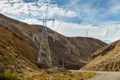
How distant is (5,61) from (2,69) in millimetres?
4698

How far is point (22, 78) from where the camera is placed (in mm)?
25922

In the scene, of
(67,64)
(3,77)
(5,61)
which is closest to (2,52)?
(5,61)

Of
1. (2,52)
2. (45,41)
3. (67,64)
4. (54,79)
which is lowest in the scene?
(67,64)

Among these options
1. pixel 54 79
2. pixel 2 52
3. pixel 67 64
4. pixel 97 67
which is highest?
pixel 2 52

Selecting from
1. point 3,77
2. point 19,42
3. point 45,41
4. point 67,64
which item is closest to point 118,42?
point 45,41

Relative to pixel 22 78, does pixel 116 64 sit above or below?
below

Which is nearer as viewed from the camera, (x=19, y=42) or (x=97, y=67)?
(x=19, y=42)

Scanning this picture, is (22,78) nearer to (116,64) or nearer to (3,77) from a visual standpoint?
(3,77)

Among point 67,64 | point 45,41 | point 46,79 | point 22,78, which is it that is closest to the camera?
point 22,78

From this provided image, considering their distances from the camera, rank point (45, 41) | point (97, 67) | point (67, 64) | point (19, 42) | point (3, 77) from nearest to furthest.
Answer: point (3, 77) → point (19, 42) → point (45, 41) → point (97, 67) → point (67, 64)

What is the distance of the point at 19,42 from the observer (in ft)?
168

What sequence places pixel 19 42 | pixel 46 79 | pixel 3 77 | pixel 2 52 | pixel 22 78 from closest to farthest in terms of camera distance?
pixel 3 77
pixel 22 78
pixel 46 79
pixel 2 52
pixel 19 42

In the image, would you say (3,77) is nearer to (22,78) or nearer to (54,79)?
(22,78)

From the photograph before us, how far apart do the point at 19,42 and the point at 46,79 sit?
2230 cm
